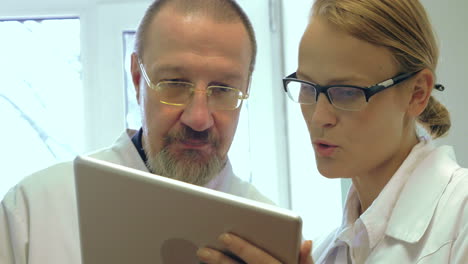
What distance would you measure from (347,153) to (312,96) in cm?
13

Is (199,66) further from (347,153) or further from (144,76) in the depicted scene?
(347,153)

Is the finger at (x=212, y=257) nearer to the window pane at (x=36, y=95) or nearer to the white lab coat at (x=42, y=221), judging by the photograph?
the white lab coat at (x=42, y=221)

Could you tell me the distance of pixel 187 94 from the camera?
4.34ft

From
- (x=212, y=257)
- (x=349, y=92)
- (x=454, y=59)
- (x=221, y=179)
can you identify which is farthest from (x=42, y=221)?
(x=454, y=59)

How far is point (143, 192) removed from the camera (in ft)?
2.72

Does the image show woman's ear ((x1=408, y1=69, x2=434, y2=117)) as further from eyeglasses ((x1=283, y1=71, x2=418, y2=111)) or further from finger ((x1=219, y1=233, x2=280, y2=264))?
finger ((x1=219, y1=233, x2=280, y2=264))

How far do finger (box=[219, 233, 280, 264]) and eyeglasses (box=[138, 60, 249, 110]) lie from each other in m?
0.59

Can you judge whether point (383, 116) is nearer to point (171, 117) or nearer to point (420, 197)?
point (420, 197)

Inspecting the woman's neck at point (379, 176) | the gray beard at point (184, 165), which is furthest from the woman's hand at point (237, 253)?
the gray beard at point (184, 165)

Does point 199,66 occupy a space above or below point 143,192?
above

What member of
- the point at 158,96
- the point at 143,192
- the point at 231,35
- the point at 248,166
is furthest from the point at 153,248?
the point at 248,166

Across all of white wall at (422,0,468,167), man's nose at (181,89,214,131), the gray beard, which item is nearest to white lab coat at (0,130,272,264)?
the gray beard

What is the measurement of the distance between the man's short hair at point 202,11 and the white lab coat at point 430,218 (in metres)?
0.60

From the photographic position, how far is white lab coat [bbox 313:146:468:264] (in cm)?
94
